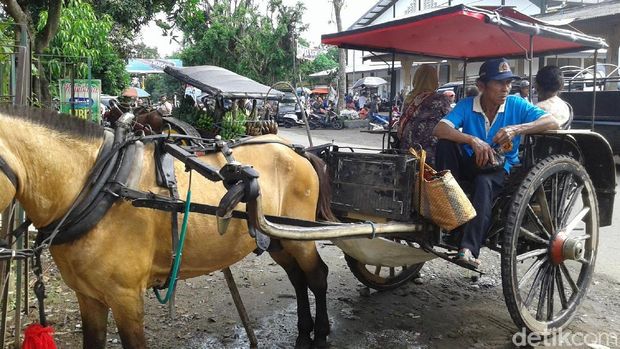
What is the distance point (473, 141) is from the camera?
351 centimetres

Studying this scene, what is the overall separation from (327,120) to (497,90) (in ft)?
71.6

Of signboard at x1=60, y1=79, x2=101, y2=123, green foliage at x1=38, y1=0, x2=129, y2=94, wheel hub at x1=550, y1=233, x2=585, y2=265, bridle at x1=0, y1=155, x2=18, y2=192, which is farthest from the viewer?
green foliage at x1=38, y1=0, x2=129, y2=94

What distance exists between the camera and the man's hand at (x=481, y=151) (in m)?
3.48

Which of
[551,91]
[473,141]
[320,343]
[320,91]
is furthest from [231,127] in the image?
[320,91]

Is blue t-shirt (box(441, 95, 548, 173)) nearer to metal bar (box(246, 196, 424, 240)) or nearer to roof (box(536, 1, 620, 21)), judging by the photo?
metal bar (box(246, 196, 424, 240))

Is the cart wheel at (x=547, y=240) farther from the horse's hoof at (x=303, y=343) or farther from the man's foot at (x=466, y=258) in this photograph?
the horse's hoof at (x=303, y=343)

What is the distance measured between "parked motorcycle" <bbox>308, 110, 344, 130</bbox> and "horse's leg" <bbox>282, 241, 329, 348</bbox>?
70.4 ft

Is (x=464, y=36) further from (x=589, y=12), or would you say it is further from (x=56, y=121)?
(x=589, y=12)

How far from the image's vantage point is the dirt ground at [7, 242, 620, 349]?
3834 mm

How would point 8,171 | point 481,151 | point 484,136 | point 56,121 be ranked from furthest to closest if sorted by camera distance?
point 484,136
point 481,151
point 56,121
point 8,171

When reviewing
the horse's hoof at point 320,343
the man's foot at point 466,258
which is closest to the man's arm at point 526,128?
the man's foot at point 466,258

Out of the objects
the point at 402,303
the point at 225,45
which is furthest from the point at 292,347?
the point at 225,45

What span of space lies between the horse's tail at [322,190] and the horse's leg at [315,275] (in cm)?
22

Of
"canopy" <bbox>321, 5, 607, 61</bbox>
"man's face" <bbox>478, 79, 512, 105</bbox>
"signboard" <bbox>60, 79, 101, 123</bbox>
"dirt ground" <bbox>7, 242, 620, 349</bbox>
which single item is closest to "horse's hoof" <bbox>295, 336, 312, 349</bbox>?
"dirt ground" <bbox>7, 242, 620, 349</bbox>
